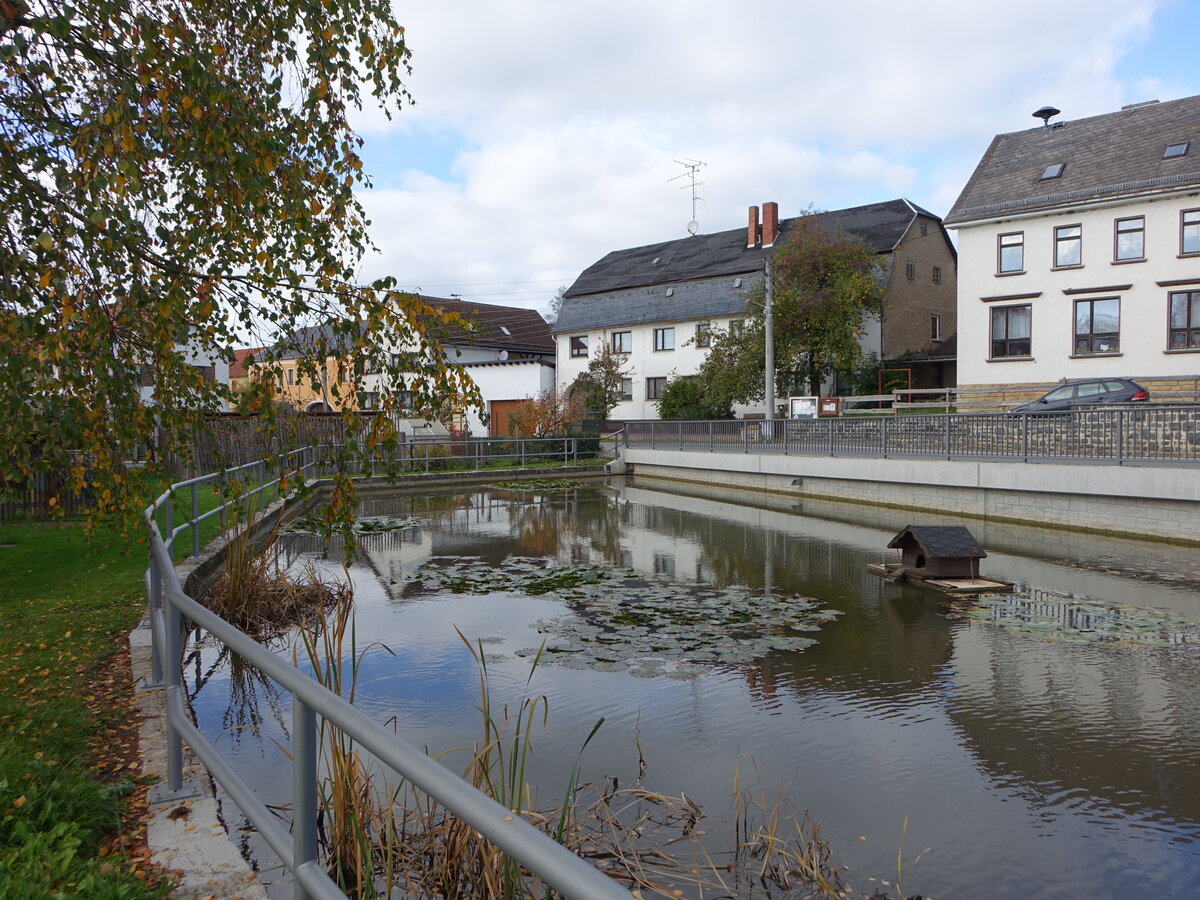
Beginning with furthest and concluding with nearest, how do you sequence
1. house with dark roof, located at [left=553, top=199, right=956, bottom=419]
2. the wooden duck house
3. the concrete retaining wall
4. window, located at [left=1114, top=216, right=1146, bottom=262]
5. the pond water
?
house with dark roof, located at [left=553, top=199, right=956, bottom=419] < window, located at [left=1114, top=216, right=1146, bottom=262] < the concrete retaining wall < the wooden duck house < the pond water

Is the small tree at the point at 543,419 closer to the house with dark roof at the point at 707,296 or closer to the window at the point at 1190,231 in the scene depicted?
the house with dark roof at the point at 707,296


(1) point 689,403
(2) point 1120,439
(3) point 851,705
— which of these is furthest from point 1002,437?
(1) point 689,403

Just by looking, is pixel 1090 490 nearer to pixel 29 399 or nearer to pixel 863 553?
pixel 863 553

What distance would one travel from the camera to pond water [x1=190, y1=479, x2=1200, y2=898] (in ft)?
16.5

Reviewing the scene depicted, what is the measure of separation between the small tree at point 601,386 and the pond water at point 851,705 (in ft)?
102

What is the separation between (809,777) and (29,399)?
15.6 feet

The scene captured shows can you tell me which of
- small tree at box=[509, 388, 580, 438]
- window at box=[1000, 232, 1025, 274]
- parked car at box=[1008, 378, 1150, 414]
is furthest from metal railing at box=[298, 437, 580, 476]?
window at box=[1000, 232, 1025, 274]

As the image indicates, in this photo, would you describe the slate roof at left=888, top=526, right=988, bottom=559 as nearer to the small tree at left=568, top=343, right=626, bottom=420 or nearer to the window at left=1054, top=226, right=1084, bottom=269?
the window at left=1054, top=226, right=1084, bottom=269

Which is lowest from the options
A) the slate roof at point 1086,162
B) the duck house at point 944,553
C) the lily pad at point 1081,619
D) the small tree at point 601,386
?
the lily pad at point 1081,619

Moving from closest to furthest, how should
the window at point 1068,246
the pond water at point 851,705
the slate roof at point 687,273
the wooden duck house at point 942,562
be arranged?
the pond water at point 851,705 < the wooden duck house at point 942,562 < the window at point 1068,246 < the slate roof at point 687,273

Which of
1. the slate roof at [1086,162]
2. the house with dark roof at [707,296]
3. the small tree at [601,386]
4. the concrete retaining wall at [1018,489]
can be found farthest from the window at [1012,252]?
the small tree at [601,386]

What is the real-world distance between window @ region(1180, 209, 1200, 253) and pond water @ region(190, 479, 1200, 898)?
67.3ft

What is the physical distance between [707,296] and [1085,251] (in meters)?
18.3

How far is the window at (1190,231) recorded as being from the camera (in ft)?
97.6
